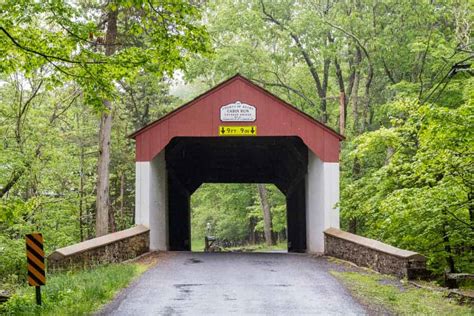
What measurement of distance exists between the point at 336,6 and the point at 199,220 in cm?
3263

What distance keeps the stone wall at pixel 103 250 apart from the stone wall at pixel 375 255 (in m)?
4.58

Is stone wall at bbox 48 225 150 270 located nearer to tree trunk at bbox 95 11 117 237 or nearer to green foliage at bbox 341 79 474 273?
tree trunk at bbox 95 11 117 237

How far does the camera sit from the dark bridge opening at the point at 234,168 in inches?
706

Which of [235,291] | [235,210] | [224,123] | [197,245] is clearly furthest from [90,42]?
[197,245]

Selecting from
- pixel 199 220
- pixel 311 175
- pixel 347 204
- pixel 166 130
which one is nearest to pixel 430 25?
pixel 311 175

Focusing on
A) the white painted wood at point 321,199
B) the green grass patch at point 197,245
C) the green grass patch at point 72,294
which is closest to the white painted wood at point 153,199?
the white painted wood at point 321,199

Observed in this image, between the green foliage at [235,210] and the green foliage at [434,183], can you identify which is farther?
the green foliage at [235,210]

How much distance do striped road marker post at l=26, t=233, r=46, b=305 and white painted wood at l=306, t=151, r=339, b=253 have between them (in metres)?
8.62

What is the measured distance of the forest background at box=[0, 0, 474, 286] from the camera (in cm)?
852

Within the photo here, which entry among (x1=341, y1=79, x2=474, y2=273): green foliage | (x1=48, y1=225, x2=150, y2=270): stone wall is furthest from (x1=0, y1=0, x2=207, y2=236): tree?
(x1=341, y1=79, x2=474, y2=273): green foliage

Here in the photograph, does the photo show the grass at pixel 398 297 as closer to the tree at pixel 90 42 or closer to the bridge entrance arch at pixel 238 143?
the tree at pixel 90 42

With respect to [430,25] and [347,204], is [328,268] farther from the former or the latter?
[430,25]

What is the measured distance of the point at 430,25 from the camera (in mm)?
20453

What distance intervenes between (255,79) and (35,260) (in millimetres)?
18680
